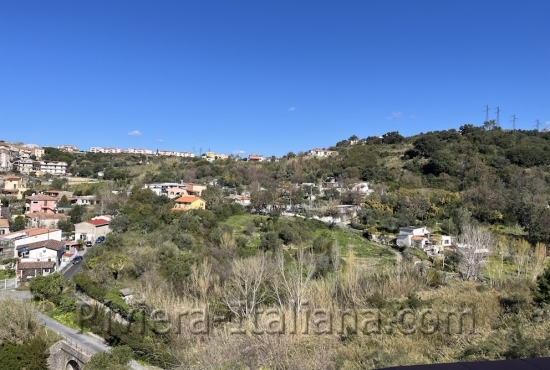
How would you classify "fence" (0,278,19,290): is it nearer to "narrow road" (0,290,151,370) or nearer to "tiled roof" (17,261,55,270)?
"tiled roof" (17,261,55,270)

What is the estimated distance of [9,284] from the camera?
19.6 meters

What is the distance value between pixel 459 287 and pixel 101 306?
14.1 metres

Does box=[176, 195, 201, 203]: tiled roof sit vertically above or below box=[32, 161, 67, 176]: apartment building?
below

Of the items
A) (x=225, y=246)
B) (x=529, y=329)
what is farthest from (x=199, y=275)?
(x=529, y=329)

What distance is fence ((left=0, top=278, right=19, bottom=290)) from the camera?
19.1 meters

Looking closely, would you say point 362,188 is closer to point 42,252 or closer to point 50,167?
point 42,252

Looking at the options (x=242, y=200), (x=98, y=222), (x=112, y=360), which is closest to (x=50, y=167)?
(x=98, y=222)

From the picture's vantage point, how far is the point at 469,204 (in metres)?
30.8

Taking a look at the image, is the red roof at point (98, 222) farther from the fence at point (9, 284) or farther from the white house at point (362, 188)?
the white house at point (362, 188)

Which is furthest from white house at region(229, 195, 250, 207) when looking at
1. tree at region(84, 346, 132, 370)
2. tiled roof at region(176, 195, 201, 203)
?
tree at region(84, 346, 132, 370)

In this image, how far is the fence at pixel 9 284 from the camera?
19.1m

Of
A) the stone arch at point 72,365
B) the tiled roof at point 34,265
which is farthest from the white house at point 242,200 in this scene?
the stone arch at point 72,365

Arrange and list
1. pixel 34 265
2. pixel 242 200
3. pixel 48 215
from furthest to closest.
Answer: pixel 242 200
pixel 48 215
pixel 34 265

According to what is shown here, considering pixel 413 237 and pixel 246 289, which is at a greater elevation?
pixel 413 237
